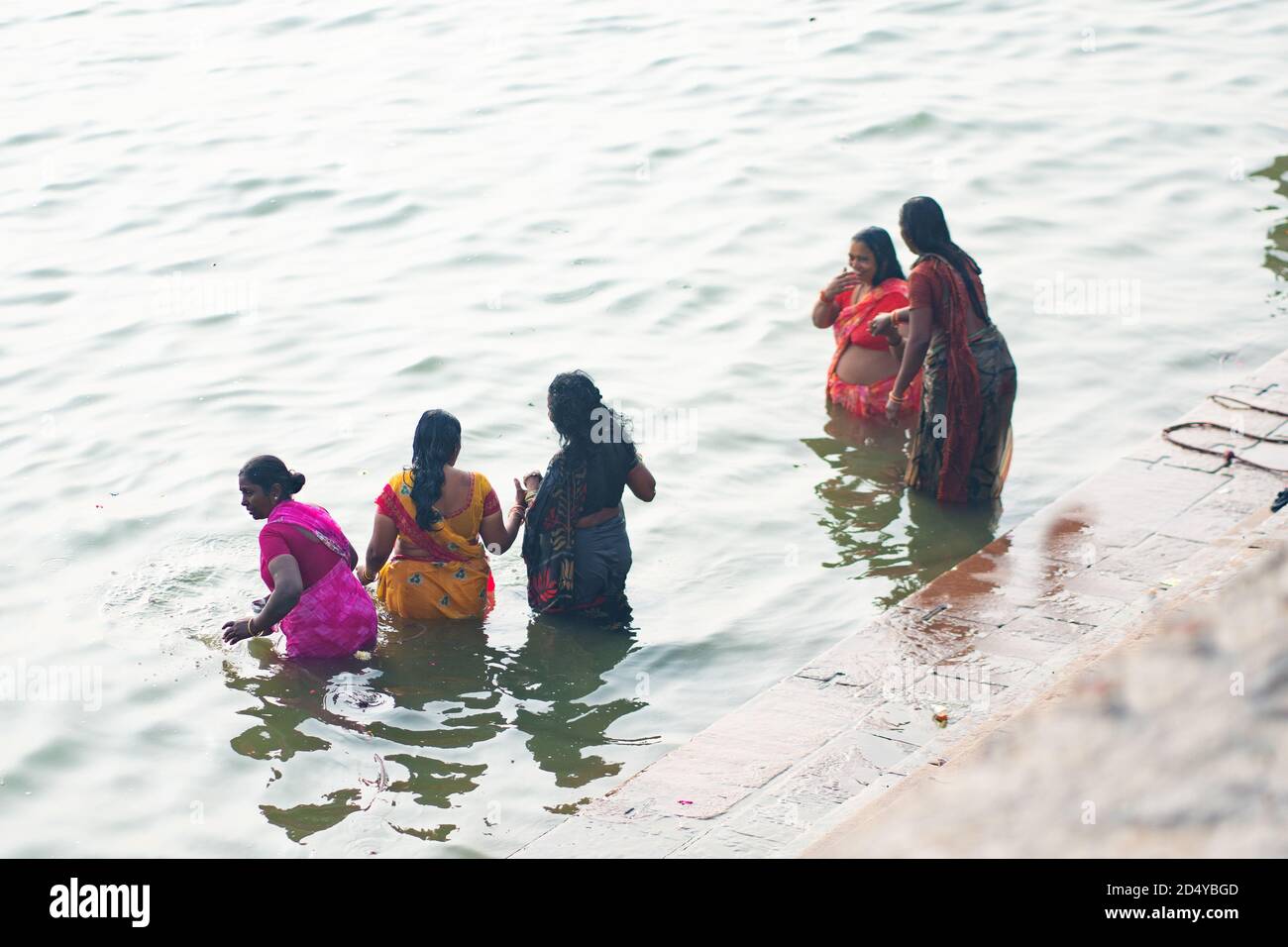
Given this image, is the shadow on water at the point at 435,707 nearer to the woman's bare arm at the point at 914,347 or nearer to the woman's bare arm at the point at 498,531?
the woman's bare arm at the point at 498,531

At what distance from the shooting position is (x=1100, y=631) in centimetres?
607

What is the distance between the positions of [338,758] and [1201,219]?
31.3ft

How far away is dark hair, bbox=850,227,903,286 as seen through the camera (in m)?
8.57

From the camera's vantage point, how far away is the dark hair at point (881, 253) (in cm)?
857

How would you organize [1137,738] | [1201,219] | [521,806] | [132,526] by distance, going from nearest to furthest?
[1137,738]
[521,806]
[132,526]
[1201,219]

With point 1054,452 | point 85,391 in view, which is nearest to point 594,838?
point 1054,452

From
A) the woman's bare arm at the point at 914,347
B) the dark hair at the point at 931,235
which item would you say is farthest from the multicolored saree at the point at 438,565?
the dark hair at the point at 931,235


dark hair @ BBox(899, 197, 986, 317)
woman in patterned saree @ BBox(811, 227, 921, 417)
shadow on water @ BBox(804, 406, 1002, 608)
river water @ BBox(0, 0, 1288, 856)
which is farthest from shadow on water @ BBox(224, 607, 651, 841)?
woman in patterned saree @ BBox(811, 227, 921, 417)

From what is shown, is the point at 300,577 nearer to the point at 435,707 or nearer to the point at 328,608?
the point at 328,608

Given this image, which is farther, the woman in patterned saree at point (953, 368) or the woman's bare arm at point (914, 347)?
the woman's bare arm at point (914, 347)

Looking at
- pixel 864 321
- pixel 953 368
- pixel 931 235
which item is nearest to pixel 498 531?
pixel 953 368

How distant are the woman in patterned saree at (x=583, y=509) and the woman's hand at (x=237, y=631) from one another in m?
1.32

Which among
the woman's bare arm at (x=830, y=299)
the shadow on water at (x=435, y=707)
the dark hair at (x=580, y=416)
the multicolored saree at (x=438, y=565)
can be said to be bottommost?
the shadow on water at (x=435, y=707)
